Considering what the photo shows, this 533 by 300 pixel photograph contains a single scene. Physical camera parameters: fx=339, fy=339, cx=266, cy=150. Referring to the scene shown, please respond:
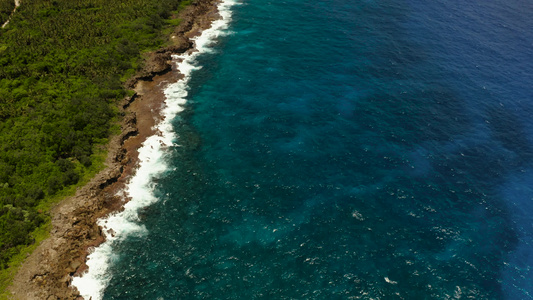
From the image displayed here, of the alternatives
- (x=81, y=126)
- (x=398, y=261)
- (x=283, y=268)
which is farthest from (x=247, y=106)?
(x=398, y=261)

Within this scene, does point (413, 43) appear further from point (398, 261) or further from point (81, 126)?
point (81, 126)

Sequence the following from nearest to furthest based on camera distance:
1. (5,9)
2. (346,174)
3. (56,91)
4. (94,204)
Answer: (94,204) → (346,174) → (56,91) → (5,9)

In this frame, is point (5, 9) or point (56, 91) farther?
point (5, 9)

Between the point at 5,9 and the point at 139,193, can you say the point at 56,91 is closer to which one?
the point at 139,193

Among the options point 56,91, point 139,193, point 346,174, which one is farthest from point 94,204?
point 346,174

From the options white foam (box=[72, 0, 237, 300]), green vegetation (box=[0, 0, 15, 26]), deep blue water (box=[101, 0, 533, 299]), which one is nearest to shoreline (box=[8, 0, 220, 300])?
white foam (box=[72, 0, 237, 300])

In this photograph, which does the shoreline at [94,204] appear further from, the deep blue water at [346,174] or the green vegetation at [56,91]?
the deep blue water at [346,174]

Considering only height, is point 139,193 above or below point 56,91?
below
